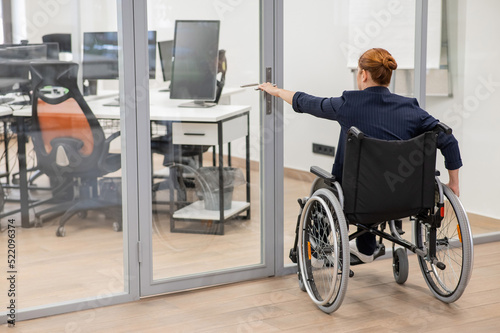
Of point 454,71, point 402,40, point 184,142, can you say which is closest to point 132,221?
point 184,142

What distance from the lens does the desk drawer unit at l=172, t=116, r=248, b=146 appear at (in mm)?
3379

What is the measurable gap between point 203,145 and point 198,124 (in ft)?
0.37

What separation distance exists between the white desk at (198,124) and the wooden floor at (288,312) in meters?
0.38

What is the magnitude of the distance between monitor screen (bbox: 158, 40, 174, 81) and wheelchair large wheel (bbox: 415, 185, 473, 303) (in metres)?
1.36

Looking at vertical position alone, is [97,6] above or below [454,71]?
above

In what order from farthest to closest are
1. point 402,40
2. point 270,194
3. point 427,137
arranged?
point 402,40 → point 270,194 → point 427,137

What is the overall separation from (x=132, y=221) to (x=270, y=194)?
0.74 m

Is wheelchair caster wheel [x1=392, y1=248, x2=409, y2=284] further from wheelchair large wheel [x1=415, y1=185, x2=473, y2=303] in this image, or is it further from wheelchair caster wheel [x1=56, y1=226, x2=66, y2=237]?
wheelchair caster wheel [x1=56, y1=226, x2=66, y2=237]

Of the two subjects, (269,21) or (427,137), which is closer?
(427,137)

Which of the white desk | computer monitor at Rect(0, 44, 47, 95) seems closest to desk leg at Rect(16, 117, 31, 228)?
computer monitor at Rect(0, 44, 47, 95)

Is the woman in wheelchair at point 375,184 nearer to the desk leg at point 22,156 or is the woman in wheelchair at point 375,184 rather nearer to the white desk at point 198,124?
the white desk at point 198,124

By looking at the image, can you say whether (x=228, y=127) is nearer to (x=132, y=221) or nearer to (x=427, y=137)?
(x=132, y=221)

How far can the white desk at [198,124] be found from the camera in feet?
10.6

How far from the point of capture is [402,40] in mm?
3934
